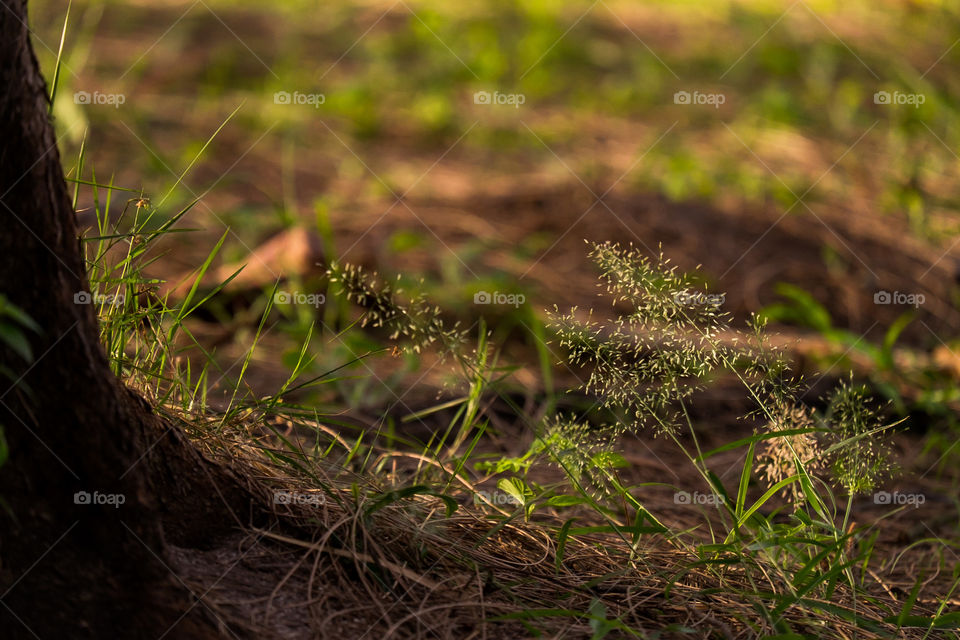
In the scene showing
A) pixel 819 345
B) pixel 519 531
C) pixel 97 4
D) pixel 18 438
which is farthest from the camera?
pixel 97 4

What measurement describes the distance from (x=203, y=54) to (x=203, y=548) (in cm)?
553

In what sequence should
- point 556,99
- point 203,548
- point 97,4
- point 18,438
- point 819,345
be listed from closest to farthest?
1. point 18,438
2. point 203,548
3. point 819,345
4. point 556,99
5. point 97,4

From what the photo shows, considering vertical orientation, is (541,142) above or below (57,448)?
above

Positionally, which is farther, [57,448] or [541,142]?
[541,142]

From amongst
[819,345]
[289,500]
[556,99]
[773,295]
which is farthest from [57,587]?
[556,99]

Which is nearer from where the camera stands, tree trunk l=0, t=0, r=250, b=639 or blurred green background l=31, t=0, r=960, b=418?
tree trunk l=0, t=0, r=250, b=639

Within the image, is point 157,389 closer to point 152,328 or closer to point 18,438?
point 152,328

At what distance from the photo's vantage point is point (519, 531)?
1729mm

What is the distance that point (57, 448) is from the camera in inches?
49.0

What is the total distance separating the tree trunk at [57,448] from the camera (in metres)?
1.20

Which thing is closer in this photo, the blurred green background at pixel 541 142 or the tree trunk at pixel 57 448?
the tree trunk at pixel 57 448

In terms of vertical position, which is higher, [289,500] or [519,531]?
[289,500]

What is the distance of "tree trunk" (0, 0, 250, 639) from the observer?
3.94 ft

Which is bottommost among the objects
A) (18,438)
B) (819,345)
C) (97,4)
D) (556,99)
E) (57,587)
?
(819,345)
